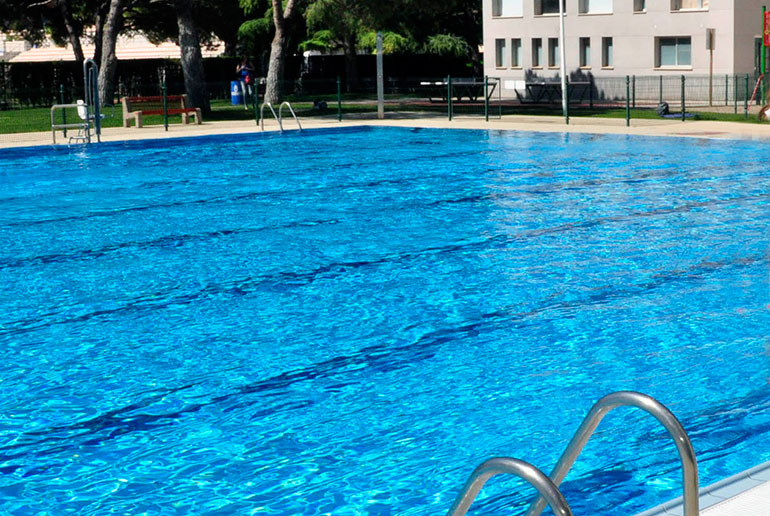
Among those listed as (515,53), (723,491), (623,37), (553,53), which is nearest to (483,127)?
(623,37)

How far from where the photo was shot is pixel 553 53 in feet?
151

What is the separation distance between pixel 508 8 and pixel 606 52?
5562 millimetres

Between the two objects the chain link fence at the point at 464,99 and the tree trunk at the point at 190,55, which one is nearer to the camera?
the chain link fence at the point at 464,99

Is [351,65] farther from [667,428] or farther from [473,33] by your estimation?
[667,428]

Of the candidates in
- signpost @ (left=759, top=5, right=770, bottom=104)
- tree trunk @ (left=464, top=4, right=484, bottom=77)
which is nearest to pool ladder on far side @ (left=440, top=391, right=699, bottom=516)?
signpost @ (left=759, top=5, right=770, bottom=104)

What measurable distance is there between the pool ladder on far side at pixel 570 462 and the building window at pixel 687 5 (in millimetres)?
38766

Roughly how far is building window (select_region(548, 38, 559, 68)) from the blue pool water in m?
29.0

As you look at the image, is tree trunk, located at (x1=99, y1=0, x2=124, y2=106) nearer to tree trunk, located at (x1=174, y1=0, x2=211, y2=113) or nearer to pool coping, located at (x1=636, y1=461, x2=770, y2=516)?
tree trunk, located at (x1=174, y1=0, x2=211, y2=113)

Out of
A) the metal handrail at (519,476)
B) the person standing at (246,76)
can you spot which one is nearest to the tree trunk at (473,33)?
the person standing at (246,76)

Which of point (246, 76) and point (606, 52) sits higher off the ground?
point (606, 52)

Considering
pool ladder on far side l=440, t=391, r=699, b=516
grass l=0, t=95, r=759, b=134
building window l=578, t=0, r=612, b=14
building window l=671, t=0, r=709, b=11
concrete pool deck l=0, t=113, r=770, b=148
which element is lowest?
pool ladder on far side l=440, t=391, r=699, b=516

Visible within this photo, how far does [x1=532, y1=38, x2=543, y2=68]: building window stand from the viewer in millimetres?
46406

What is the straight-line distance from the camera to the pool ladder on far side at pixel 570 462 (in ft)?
10.5

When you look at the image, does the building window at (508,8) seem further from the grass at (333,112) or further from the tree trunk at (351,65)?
the tree trunk at (351,65)
